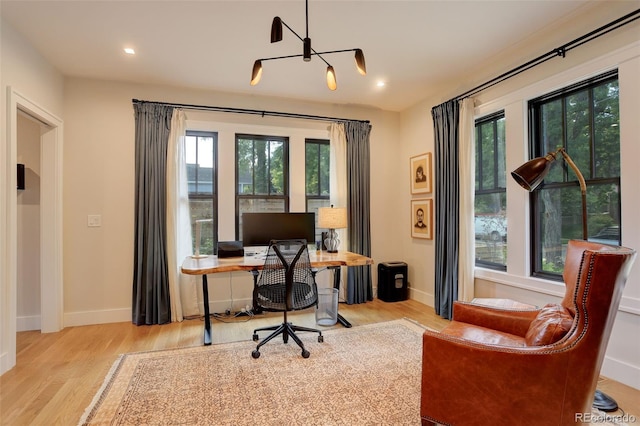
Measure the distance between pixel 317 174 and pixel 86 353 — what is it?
311 cm

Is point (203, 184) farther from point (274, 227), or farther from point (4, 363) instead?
point (4, 363)

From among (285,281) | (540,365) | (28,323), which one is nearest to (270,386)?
(285,281)

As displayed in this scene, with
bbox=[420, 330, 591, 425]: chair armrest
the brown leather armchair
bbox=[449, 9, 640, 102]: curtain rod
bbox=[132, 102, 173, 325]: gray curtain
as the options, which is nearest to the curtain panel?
bbox=[449, 9, 640, 102]: curtain rod

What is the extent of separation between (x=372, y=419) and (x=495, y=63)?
3320 mm

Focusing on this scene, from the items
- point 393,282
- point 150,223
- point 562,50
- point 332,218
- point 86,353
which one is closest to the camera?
point 562,50

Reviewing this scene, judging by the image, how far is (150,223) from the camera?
3510 mm

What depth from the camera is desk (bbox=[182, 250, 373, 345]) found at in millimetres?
2805

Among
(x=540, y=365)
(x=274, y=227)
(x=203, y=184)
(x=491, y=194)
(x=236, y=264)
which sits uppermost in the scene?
(x=203, y=184)

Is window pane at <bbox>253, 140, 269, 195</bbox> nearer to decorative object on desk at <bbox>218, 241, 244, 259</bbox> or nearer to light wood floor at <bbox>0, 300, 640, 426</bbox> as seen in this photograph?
decorative object on desk at <bbox>218, 241, 244, 259</bbox>

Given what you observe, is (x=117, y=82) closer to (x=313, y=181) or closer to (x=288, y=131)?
(x=288, y=131)

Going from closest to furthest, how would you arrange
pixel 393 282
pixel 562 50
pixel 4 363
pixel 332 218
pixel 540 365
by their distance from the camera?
1. pixel 540 365
2. pixel 4 363
3. pixel 562 50
4. pixel 332 218
5. pixel 393 282

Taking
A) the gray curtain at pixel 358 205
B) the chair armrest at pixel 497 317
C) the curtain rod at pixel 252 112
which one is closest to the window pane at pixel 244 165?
the curtain rod at pixel 252 112

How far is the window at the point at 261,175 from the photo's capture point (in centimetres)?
412

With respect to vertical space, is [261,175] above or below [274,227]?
above
